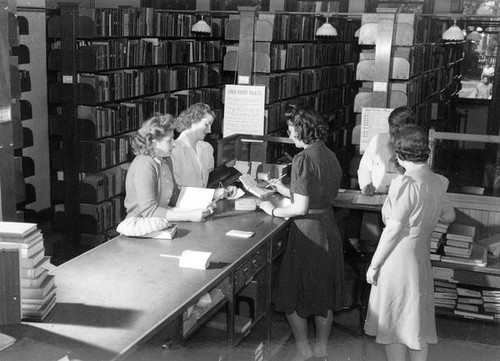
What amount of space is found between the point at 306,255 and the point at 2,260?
211cm

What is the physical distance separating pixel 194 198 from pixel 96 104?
3164 millimetres

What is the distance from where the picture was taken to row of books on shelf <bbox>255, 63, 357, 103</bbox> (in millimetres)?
8102

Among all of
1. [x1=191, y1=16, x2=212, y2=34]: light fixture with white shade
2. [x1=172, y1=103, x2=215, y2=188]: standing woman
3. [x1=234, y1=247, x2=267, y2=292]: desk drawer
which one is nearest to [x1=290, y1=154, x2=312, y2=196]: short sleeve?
[x1=234, y1=247, x2=267, y2=292]: desk drawer

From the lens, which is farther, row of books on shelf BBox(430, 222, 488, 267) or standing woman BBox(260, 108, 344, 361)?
row of books on shelf BBox(430, 222, 488, 267)

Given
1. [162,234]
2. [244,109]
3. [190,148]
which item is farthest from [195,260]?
[244,109]

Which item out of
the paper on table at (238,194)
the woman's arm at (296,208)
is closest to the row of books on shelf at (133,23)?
the paper on table at (238,194)

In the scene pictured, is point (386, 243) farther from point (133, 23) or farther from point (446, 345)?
point (133, 23)

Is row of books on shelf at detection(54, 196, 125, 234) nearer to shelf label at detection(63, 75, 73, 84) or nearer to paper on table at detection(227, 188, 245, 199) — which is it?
shelf label at detection(63, 75, 73, 84)

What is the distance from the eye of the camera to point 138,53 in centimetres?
795

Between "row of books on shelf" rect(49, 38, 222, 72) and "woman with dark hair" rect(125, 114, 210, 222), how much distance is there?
3.08 meters

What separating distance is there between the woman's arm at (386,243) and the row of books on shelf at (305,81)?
146 inches

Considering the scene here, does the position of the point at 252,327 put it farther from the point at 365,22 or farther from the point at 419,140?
the point at 365,22

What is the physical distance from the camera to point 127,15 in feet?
25.2

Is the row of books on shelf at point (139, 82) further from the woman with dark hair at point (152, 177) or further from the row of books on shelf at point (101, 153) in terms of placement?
the woman with dark hair at point (152, 177)
